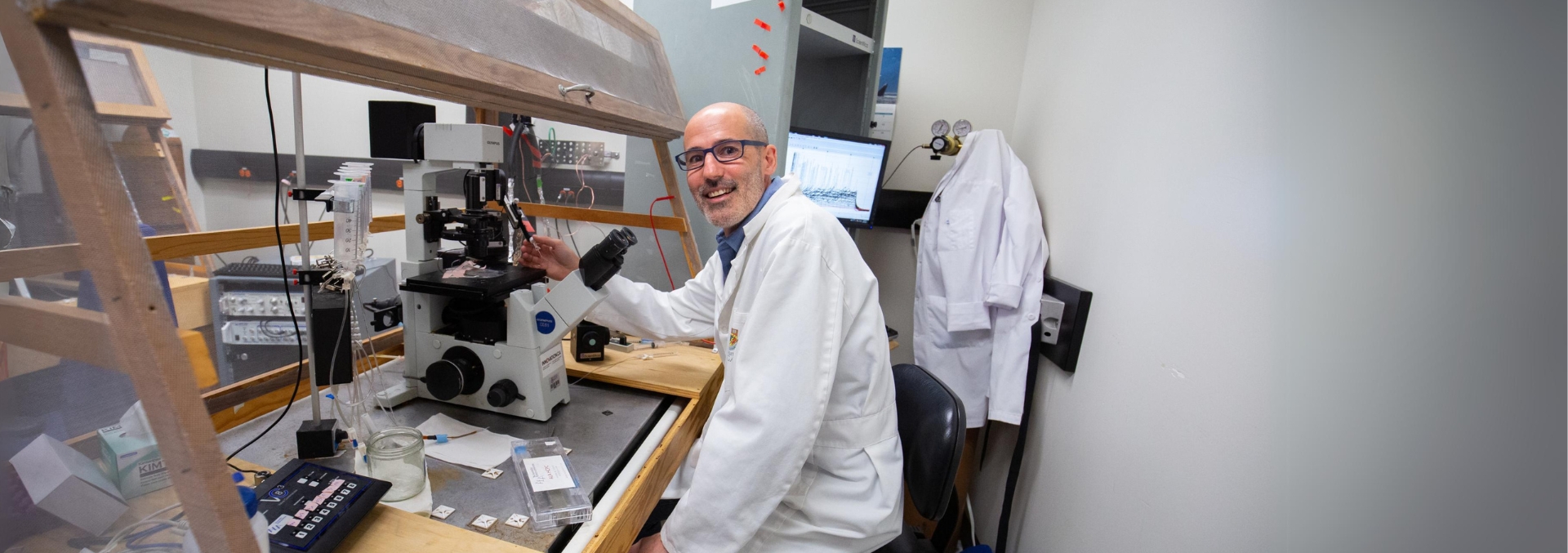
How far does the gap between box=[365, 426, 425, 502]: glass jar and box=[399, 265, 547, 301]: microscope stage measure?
0.98 feet

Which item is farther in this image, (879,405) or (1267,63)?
(879,405)

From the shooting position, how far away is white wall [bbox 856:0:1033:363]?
7.29ft

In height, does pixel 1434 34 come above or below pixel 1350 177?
above

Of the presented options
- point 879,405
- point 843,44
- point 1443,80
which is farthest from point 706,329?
point 1443,80

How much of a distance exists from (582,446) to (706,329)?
59 centimetres

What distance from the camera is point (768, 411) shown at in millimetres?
978

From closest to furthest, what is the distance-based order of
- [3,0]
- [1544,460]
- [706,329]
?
[3,0], [1544,460], [706,329]

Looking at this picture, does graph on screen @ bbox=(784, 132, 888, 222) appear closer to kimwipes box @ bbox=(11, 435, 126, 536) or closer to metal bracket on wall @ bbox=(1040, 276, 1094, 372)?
metal bracket on wall @ bbox=(1040, 276, 1094, 372)

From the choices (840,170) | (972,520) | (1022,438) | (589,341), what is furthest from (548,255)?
(972,520)

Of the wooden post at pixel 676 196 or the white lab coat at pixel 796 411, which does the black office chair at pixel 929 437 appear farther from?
→ the wooden post at pixel 676 196

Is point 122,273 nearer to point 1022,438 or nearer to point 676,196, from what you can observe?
point 676,196

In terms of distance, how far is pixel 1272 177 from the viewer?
2.69 feet

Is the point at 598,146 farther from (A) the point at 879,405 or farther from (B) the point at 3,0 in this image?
(B) the point at 3,0

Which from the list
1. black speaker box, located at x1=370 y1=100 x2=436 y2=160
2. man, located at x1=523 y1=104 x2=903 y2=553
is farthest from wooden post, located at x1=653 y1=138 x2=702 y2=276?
black speaker box, located at x1=370 y1=100 x2=436 y2=160
